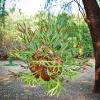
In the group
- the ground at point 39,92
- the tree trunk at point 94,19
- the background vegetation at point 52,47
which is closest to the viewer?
the background vegetation at point 52,47

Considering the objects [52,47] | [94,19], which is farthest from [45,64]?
[94,19]

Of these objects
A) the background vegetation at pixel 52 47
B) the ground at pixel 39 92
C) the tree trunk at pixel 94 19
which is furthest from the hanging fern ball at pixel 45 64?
the tree trunk at pixel 94 19

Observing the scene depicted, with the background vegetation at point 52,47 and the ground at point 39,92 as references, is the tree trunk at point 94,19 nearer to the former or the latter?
the ground at point 39,92

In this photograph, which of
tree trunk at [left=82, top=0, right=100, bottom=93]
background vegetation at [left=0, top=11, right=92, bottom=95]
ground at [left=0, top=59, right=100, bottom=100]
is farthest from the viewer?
ground at [left=0, top=59, right=100, bottom=100]

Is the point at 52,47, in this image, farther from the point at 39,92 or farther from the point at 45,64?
the point at 39,92

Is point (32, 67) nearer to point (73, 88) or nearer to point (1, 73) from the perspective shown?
point (73, 88)

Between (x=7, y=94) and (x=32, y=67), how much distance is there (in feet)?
17.5

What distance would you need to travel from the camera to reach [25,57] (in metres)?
1.88

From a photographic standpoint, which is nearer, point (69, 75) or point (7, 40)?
point (69, 75)

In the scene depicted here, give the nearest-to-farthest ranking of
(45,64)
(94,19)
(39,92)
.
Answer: (45,64)
(94,19)
(39,92)

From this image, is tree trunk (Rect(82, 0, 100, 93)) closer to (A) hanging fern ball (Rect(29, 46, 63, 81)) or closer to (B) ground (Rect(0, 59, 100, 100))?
(B) ground (Rect(0, 59, 100, 100))

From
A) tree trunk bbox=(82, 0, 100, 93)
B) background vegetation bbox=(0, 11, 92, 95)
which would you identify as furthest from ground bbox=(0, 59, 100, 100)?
background vegetation bbox=(0, 11, 92, 95)

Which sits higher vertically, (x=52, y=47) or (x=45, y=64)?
(x=52, y=47)

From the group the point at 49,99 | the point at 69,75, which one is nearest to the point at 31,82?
the point at 69,75
